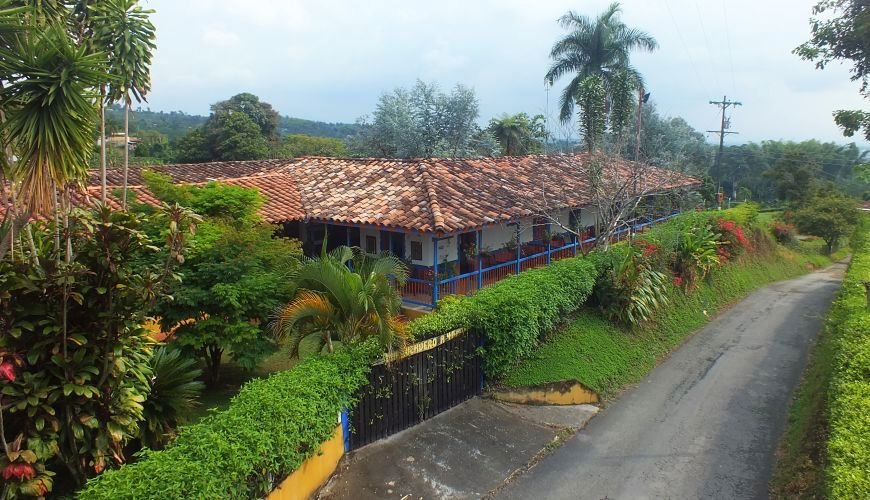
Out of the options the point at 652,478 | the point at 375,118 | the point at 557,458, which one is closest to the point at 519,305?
the point at 557,458

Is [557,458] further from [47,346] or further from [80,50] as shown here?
[80,50]

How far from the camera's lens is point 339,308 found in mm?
7762

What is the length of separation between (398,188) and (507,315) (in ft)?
24.0

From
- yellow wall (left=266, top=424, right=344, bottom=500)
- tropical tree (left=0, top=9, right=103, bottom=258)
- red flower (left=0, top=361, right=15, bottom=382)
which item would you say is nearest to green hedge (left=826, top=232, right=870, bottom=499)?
yellow wall (left=266, top=424, right=344, bottom=500)

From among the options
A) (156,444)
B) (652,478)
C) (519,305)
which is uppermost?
(519,305)

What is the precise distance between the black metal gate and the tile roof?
4065 millimetres

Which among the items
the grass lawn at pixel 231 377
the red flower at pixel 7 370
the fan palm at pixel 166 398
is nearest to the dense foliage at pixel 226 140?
the grass lawn at pixel 231 377

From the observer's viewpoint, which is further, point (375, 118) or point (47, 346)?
point (375, 118)

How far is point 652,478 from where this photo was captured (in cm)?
811

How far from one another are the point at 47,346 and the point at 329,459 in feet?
11.5

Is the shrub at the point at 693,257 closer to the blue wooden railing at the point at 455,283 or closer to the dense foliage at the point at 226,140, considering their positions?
the blue wooden railing at the point at 455,283

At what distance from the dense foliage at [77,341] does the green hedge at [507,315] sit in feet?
13.6

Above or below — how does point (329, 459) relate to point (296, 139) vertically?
below

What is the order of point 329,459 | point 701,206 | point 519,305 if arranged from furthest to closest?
point 701,206 → point 519,305 → point 329,459
